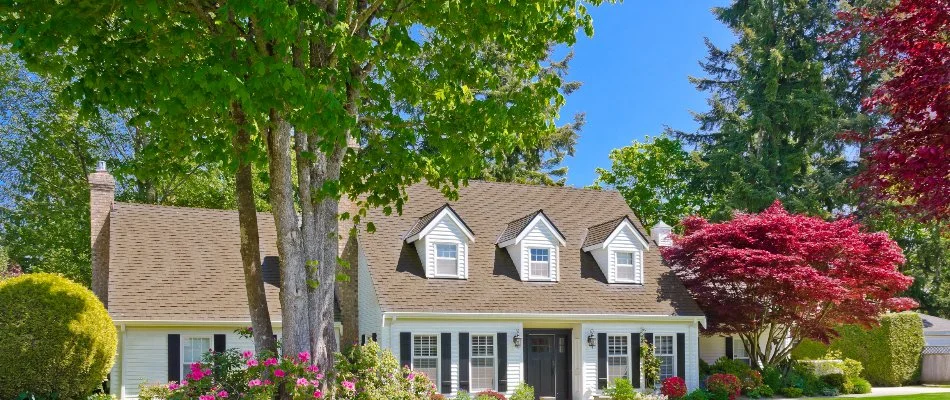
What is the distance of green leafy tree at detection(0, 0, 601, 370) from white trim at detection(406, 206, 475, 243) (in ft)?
27.8

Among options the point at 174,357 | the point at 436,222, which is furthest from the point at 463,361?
the point at 174,357

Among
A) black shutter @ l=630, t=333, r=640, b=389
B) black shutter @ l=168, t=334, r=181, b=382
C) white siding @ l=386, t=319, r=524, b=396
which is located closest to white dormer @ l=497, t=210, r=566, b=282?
white siding @ l=386, t=319, r=524, b=396

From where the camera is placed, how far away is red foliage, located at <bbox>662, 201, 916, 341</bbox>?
965 inches

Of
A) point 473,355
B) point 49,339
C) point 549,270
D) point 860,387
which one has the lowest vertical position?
point 860,387

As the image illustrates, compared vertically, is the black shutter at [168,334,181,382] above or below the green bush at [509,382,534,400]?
above

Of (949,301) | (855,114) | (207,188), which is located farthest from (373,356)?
(949,301)

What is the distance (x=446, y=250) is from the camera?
77.6 feet

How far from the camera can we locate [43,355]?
17.0 metres

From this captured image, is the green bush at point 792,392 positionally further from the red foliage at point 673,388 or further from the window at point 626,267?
the window at point 626,267

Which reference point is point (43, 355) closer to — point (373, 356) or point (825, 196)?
point (373, 356)

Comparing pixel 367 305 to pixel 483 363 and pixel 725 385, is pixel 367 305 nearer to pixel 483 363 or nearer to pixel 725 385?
pixel 483 363

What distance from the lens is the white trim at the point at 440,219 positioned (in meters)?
23.2

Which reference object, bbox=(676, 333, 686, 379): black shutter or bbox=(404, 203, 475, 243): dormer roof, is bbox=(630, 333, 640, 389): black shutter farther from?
bbox=(404, 203, 475, 243): dormer roof

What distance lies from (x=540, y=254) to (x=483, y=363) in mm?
3757
